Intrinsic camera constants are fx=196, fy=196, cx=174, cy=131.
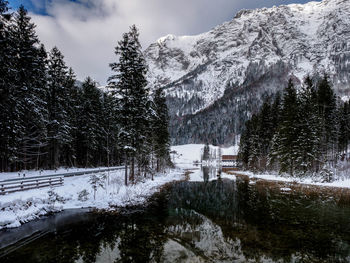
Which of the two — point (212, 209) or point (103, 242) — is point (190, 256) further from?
point (212, 209)

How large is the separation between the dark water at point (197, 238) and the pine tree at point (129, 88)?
29.4ft

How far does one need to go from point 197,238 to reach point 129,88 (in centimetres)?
1655

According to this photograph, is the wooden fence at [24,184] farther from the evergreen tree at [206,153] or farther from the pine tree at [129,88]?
the evergreen tree at [206,153]

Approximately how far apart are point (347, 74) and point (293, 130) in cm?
20528

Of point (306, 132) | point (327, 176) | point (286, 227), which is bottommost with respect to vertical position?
point (327, 176)

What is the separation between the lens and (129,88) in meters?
21.2

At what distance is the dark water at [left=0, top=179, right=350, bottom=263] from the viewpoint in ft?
23.7

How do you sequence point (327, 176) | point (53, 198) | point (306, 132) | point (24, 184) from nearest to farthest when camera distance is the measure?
1. point (53, 198)
2. point (24, 184)
3. point (327, 176)
4. point (306, 132)

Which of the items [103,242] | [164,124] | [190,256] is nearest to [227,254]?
[190,256]

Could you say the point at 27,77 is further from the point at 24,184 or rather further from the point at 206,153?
the point at 206,153

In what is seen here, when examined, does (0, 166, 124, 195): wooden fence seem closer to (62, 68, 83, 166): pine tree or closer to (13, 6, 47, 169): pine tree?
(13, 6, 47, 169): pine tree

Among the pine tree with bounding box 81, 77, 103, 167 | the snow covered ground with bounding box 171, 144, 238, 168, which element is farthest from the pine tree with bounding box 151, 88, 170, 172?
the snow covered ground with bounding box 171, 144, 238, 168

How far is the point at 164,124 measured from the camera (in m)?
36.3

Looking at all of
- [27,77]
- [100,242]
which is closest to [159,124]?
[27,77]
